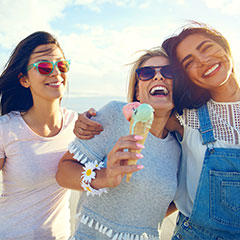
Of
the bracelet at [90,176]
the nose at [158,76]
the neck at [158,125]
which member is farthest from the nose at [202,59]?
the bracelet at [90,176]

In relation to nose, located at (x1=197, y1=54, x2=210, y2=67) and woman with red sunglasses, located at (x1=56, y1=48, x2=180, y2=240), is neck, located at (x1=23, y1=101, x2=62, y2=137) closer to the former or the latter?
woman with red sunglasses, located at (x1=56, y1=48, x2=180, y2=240)

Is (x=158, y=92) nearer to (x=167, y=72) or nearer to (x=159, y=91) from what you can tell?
(x=159, y=91)

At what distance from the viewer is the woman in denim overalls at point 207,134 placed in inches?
81.9

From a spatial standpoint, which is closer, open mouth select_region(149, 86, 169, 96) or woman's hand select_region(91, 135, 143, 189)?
woman's hand select_region(91, 135, 143, 189)

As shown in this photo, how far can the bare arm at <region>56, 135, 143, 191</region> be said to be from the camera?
4.93 feet

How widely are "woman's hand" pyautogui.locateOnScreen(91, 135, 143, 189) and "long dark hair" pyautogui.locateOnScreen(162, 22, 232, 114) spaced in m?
0.92

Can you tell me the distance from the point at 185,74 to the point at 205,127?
54cm

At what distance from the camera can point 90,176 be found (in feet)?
6.02

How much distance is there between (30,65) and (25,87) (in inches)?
13.2

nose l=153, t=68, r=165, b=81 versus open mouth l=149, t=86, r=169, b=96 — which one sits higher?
nose l=153, t=68, r=165, b=81

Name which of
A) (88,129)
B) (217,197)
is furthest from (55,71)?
(217,197)

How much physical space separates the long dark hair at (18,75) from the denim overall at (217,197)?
1.96 metres

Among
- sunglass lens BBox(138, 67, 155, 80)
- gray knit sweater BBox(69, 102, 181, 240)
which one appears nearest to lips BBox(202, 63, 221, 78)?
sunglass lens BBox(138, 67, 155, 80)

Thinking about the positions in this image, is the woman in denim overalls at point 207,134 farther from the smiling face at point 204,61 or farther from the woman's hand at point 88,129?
the woman's hand at point 88,129
